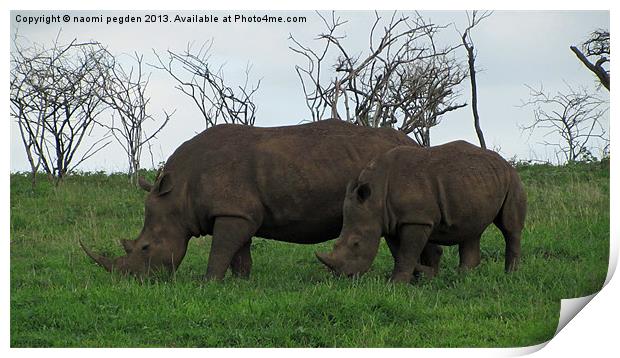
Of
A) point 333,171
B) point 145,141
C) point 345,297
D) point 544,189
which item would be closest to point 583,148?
point 544,189

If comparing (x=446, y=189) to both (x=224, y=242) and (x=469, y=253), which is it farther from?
(x=224, y=242)

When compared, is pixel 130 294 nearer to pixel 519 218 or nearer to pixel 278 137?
pixel 278 137

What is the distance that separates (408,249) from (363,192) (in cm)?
75

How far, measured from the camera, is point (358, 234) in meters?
11.7

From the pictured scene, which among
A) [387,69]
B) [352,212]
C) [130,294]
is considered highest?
[387,69]

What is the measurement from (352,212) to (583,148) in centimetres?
990

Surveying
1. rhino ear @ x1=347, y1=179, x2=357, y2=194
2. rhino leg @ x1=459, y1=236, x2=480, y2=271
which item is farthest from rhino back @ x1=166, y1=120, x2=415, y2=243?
rhino leg @ x1=459, y1=236, x2=480, y2=271

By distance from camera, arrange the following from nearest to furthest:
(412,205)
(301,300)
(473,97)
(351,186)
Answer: (301,300)
(412,205)
(351,186)
(473,97)

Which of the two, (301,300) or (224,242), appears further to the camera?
(224,242)

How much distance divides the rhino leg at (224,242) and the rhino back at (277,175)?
0.31 feet

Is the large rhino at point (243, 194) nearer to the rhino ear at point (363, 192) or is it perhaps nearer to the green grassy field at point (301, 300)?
the green grassy field at point (301, 300)

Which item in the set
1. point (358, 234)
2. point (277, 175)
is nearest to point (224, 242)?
point (277, 175)

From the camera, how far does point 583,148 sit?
20562 millimetres

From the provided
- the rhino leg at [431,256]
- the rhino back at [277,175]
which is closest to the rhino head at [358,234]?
the rhino back at [277,175]
